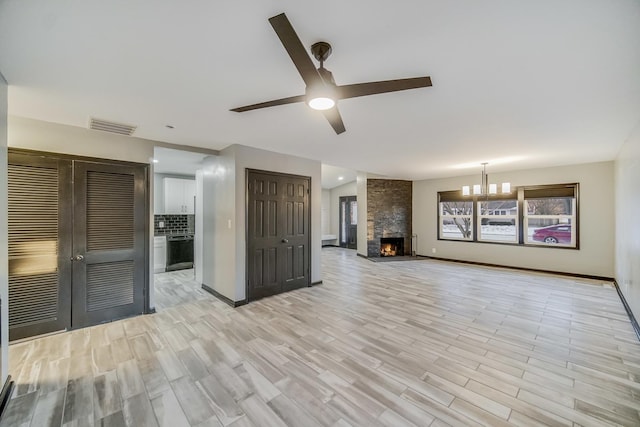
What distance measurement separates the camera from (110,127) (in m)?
3.18

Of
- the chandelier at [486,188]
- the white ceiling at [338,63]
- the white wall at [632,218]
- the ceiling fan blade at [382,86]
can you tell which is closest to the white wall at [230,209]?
the white ceiling at [338,63]

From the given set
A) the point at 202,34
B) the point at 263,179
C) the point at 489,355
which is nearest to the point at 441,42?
the point at 202,34

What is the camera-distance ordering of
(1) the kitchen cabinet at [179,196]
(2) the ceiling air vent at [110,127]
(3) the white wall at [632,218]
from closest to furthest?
(2) the ceiling air vent at [110,127], (3) the white wall at [632,218], (1) the kitchen cabinet at [179,196]

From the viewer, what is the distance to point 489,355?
2646 millimetres

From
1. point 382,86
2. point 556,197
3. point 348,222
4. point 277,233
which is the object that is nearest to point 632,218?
point 556,197

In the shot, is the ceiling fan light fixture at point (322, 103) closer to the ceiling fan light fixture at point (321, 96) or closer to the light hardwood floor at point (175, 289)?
the ceiling fan light fixture at point (321, 96)

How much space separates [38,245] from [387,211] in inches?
305

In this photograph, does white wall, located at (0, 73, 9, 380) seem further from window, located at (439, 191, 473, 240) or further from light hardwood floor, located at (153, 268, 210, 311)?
window, located at (439, 191, 473, 240)

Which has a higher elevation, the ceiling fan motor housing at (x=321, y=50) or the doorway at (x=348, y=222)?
the ceiling fan motor housing at (x=321, y=50)

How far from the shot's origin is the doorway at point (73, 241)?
9.37ft

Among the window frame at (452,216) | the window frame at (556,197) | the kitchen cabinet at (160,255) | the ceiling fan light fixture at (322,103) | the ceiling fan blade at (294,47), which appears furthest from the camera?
the window frame at (452,216)

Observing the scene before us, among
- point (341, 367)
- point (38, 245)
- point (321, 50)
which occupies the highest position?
point (321, 50)

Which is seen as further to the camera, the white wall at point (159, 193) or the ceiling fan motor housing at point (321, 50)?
the white wall at point (159, 193)

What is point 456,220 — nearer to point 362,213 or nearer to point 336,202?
point 362,213
